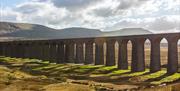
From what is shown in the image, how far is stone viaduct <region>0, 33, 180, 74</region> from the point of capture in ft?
243

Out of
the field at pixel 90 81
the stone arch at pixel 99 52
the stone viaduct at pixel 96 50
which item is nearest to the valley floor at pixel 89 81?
the field at pixel 90 81

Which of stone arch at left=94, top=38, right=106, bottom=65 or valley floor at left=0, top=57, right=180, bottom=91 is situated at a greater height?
stone arch at left=94, top=38, right=106, bottom=65

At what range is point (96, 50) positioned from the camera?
3851 inches

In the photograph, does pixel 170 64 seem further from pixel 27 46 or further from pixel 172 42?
pixel 27 46

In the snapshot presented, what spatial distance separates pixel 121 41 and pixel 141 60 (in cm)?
913

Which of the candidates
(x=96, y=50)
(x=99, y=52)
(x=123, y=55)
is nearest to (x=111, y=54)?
(x=123, y=55)

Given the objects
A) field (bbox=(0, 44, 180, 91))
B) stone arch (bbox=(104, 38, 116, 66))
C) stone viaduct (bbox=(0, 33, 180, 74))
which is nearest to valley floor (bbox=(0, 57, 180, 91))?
field (bbox=(0, 44, 180, 91))

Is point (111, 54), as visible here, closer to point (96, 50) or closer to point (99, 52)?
point (99, 52)

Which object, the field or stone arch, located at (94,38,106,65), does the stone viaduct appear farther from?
the field

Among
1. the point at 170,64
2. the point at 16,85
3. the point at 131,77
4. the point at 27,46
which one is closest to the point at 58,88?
the point at 16,85

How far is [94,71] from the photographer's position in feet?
263

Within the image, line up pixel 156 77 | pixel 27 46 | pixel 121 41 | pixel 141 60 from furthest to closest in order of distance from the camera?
pixel 27 46, pixel 121 41, pixel 141 60, pixel 156 77

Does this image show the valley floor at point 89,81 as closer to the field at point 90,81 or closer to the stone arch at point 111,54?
the field at point 90,81

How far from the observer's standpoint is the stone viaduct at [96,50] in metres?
74.2
